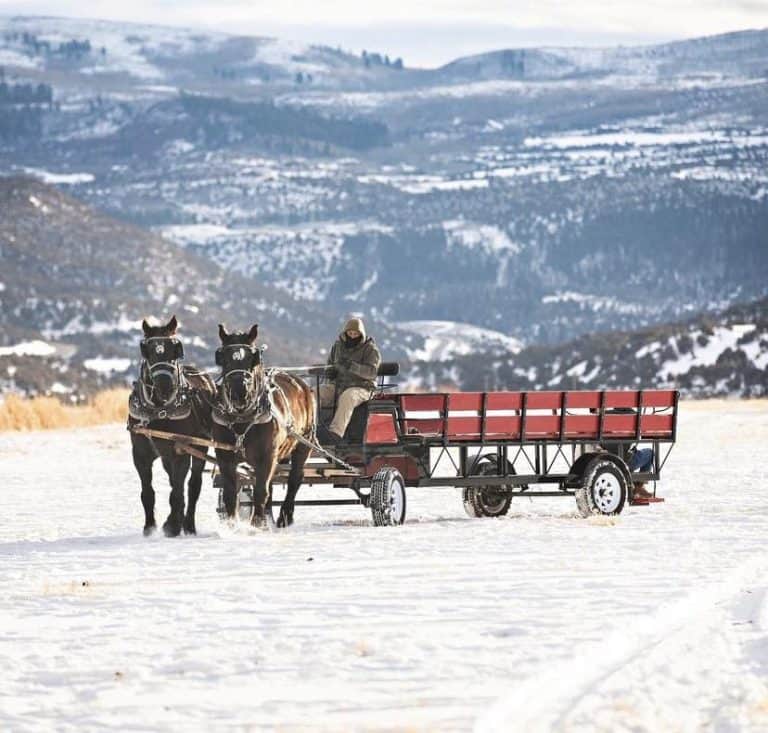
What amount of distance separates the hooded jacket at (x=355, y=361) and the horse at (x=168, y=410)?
128 cm

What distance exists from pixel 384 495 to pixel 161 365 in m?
2.44

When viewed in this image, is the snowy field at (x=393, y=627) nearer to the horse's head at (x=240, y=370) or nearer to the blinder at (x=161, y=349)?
the horse's head at (x=240, y=370)

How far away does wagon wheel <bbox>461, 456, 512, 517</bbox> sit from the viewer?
19969 millimetres

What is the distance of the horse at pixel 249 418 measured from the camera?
1659 centimetres

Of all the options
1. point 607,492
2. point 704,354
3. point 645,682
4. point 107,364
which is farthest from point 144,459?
point 107,364

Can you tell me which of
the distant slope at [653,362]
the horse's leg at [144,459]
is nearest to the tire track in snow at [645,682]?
the horse's leg at [144,459]

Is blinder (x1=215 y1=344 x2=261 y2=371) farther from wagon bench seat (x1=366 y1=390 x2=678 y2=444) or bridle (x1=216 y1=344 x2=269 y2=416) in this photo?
wagon bench seat (x1=366 y1=390 x2=678 y2=444)

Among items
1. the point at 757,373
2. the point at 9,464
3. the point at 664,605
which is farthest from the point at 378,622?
the point at 757,373

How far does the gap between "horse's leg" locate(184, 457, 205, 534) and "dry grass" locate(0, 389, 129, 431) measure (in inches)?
900

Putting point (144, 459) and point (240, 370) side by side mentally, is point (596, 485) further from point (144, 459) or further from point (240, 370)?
point (144, 459)

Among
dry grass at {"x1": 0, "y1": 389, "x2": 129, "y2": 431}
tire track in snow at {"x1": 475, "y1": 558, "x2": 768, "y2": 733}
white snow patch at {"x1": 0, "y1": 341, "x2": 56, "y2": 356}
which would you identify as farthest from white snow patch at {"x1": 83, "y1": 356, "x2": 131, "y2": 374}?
tire track in snow at {"x1": 475, "y1": 558, "x2": 768, "y2": 733}

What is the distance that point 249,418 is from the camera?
1662cm

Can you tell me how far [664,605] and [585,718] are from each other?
3.09 metres

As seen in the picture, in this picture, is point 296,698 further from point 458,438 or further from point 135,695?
point 458,438
